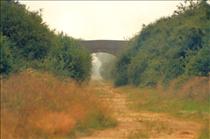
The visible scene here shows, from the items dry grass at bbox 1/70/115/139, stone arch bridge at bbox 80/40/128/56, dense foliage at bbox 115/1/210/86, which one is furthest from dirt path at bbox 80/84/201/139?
stone arch bridge at bbox 80/40/128/56

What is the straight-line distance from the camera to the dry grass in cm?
1387

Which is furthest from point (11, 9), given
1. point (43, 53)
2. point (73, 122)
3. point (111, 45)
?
point (111, 45)

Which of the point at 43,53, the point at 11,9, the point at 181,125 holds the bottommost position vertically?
the point at 181,125

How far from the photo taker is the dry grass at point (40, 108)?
13.9 meters

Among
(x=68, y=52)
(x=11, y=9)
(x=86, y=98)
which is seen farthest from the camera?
(x=68, y=52)

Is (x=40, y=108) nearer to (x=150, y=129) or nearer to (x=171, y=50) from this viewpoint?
(x=150, y=129)

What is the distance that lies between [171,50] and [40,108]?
26.9 m

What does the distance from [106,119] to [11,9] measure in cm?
624

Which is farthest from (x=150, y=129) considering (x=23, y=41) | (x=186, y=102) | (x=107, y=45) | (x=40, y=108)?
(x=107, y=45)

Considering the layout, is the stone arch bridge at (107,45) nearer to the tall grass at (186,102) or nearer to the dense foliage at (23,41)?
the tall grass at (186,102)

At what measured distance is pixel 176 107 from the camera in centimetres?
2650

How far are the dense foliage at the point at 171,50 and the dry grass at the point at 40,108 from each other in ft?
53.7

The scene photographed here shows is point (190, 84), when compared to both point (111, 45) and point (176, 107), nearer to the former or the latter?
point (176, 107)

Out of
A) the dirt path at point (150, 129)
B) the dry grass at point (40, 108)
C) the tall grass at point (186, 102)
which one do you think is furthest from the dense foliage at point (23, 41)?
the tall grass at point (186, 102)
